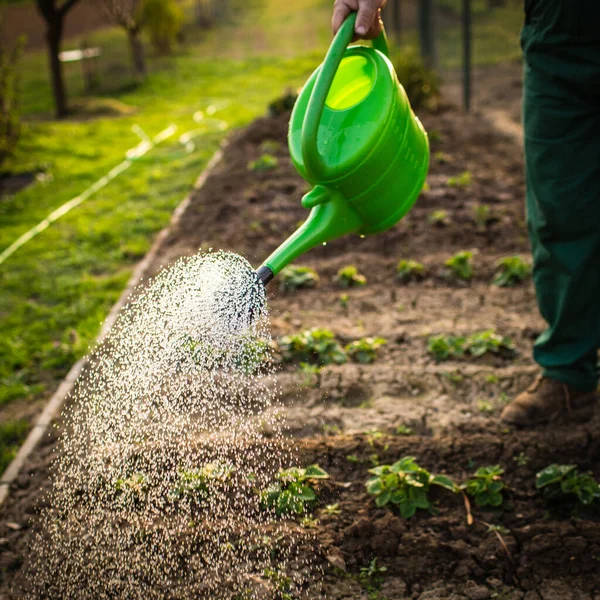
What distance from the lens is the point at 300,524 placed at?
2389 millimetres

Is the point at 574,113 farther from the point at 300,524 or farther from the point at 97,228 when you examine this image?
the point at 97,228

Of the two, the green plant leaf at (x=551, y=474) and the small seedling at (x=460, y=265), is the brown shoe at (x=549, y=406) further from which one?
the small seedling at (x=460, y=265)

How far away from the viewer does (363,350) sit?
136 inches

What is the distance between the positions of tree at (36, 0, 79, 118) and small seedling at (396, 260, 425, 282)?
689 cm

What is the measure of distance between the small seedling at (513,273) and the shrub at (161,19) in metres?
11.5

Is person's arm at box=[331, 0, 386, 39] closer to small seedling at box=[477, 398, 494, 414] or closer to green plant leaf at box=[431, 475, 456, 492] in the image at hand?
green plant leaf at box=[431, 475, 456, 492]

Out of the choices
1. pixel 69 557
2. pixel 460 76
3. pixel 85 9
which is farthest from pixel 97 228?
pixel 85 9

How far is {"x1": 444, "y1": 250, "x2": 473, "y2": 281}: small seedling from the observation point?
13.7 ft

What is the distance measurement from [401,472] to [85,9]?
17.6 m

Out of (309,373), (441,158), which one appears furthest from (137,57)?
(309,373)

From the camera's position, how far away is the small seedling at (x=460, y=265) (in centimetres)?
418

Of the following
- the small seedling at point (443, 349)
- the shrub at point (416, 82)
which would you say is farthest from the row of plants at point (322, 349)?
the shrub at point (416, 82)

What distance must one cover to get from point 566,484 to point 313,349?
1.33 metres

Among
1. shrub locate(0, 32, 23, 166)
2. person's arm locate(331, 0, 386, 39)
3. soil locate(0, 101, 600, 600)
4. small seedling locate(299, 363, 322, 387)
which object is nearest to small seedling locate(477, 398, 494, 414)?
soil locate(0, 101, 600, 600)
